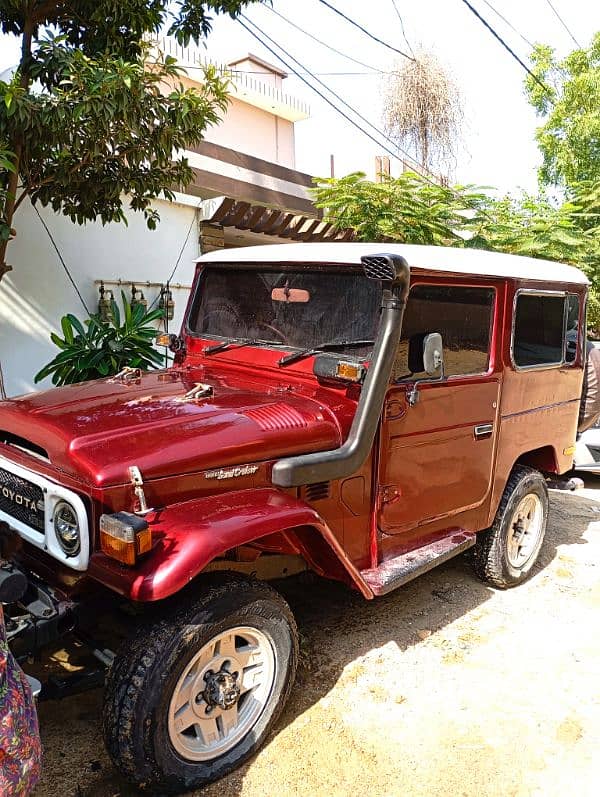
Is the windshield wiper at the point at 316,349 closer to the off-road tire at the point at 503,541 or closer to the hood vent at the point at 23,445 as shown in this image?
the hood vent at the point at 23,445

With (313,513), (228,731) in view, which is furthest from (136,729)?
(313,513)

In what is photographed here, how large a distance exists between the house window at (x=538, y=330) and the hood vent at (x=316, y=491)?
5.46 feet

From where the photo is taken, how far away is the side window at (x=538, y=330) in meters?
4.07

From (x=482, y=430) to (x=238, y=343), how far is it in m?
1.51

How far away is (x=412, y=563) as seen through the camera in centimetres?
347

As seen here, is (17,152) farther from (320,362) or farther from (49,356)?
(320,362)

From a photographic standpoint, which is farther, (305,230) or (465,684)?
(305,230)

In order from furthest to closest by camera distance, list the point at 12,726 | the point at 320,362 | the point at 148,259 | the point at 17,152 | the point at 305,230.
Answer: the point at 305,230 → the point at 148,259 → the point at 17,152 → the point at 320,362 → the point at 12,726

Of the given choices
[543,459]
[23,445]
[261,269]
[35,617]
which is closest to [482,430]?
[543,459]

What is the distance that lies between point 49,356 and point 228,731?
488 centimetres

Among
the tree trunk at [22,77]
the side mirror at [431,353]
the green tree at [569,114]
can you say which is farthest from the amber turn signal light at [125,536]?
the green tree at [569,114]

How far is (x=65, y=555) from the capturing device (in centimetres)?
253

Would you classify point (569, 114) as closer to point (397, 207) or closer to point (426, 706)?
point (397, 207)

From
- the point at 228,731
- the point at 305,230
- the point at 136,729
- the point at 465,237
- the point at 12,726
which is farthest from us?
the point at 465,237
